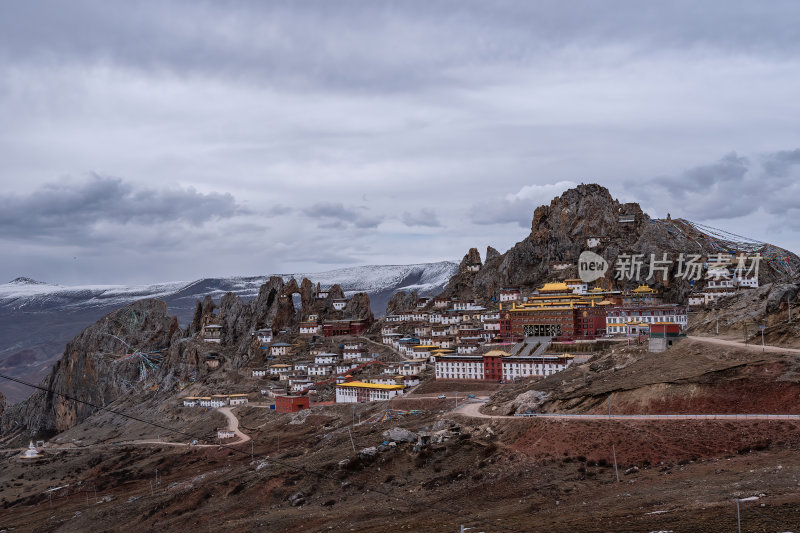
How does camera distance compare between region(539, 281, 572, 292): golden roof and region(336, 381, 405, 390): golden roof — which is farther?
region(539, 281, 572, 292): golden roof

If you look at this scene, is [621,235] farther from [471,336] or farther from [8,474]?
[8,474]

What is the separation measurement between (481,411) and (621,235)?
10773 cm

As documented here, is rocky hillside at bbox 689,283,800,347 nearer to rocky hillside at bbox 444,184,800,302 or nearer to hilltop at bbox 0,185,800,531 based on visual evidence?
hilltop at bbox 0,185,800,531

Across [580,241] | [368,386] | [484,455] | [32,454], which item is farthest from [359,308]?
[484,455]

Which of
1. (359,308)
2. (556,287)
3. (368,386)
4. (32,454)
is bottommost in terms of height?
(32,454)

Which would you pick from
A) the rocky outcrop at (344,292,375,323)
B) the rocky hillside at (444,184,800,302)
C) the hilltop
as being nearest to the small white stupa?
the hilltop

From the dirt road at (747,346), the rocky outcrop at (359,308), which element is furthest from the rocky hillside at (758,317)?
the rocky outcrop at (359,308)

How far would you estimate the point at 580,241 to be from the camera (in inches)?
6919

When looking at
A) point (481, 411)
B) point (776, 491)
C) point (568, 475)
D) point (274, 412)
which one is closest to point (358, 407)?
point (274, 412)

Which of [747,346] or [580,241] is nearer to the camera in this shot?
[747,346]

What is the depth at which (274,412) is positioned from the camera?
12256 cm

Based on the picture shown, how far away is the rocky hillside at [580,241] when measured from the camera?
167 m

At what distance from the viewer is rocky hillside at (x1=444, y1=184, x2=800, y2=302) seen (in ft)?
547

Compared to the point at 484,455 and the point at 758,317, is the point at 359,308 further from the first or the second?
the point at 484,455
